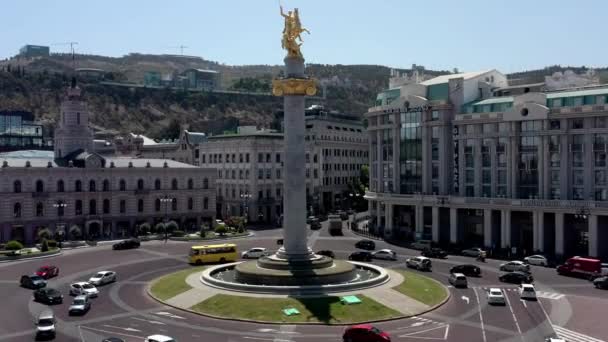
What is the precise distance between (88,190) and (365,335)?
78.0 meters

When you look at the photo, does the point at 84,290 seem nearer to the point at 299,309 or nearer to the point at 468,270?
the point at 299,309

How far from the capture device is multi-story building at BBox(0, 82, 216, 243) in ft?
332

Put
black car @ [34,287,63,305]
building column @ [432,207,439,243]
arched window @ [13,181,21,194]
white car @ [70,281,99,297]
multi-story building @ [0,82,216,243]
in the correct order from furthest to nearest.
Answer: multi-story building @ [0,82,216,243] → arched window @ [13,181,21,194] → building column @ [432,207,439,243] → white car @ [70,281,99,297] → black car @ [34,287,63,305]

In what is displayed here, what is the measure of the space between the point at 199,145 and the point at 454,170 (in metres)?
66.5

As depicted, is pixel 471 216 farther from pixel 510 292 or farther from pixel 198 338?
pixel 198 338

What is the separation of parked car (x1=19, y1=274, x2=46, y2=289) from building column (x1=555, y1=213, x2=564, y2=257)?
61.0 meters

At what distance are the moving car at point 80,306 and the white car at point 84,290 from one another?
4.56 meters

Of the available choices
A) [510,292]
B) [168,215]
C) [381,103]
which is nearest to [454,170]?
[381,103]

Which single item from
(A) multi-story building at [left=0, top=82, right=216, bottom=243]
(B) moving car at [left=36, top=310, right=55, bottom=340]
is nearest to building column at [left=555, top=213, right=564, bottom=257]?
(A) multi-story building at [left=0, top=82, right=216, bottom=243]

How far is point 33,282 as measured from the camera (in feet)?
206

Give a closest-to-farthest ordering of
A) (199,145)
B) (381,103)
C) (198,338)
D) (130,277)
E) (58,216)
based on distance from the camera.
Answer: (198,338), (130,277), (58,216), (381,103), (199,145)

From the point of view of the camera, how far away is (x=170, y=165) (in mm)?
119562

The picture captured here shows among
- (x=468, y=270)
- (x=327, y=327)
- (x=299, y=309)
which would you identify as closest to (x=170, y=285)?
(x=299, y=309)

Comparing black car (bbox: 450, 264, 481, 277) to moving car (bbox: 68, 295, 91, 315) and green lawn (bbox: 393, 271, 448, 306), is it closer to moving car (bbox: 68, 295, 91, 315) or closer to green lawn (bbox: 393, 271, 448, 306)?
green lawn (bbox: 393, 271, 448, 306)
